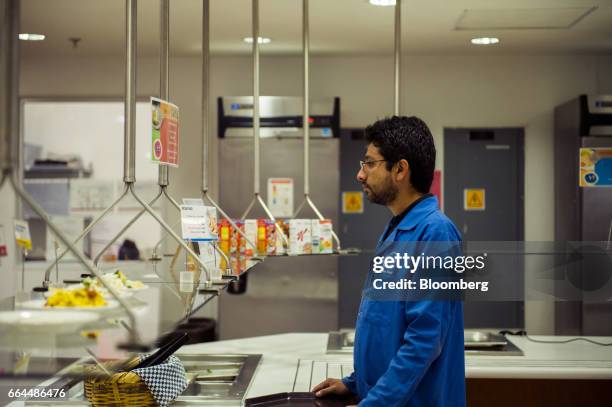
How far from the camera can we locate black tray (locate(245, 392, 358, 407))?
222 cm

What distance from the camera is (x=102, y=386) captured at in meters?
2.11

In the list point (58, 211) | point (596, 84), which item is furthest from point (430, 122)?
point (58, 211)

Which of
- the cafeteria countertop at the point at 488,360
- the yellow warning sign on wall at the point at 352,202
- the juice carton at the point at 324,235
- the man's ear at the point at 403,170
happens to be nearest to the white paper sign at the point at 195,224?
the man's ear at the point at 403,170

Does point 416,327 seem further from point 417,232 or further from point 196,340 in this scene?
point 196,340

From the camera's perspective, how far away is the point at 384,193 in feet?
7.10

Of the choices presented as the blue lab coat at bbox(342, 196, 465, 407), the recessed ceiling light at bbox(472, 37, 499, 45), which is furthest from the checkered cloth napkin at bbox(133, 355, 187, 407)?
the recessed ceiling light at bbox(472, 37, 499, 45)

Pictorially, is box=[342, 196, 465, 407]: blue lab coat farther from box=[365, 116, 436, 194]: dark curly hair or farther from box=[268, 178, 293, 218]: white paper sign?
box=[268, 178, 293, 218]: white paper sign

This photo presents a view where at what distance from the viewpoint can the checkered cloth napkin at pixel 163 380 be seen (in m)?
2.16

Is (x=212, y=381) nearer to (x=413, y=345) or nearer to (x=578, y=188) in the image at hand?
(x=413, y=345)

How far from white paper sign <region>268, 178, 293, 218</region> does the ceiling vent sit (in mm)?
1741

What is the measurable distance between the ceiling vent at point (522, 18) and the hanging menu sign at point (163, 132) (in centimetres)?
291

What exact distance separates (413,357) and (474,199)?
4140 mm

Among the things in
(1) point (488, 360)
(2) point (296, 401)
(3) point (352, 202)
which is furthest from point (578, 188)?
(2) point (296, 401)

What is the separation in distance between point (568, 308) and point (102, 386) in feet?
14.0
